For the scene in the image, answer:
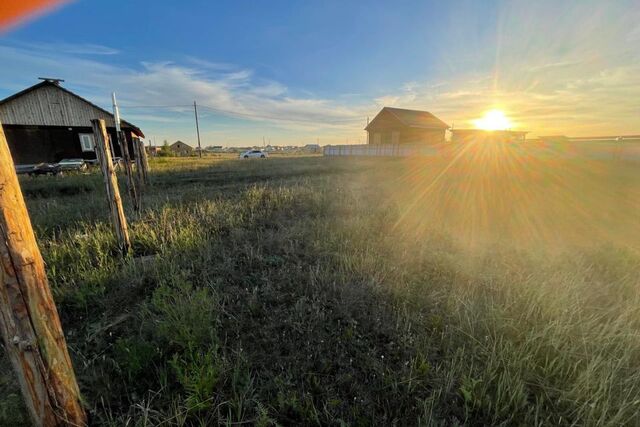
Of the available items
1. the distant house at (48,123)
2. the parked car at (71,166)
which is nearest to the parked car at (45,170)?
the parked car at (71,166)

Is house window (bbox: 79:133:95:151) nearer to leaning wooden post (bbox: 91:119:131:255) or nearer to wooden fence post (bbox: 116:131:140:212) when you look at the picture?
wooden fence post (bbox: 116:131:140:212)

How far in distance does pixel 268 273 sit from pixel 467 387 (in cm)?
248

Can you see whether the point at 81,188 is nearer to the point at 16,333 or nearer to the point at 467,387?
the point at 16,333

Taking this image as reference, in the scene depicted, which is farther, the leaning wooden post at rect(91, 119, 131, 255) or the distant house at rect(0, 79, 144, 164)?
the distant house at rect(0, 79, 144, 164)

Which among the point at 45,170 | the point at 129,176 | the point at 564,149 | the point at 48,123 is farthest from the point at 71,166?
the point at 564,149

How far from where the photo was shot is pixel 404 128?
95.7 feet

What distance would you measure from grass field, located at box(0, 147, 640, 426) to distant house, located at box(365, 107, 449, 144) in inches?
1009

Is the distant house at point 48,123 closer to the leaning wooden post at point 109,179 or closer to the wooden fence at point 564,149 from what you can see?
the leaning wooden post at point 109,179

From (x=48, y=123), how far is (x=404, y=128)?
1187 inches

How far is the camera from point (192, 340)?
7.45ft

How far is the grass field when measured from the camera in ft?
6.14

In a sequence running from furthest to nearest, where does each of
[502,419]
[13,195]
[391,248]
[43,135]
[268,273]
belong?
[43,135]
[391,248]
[268,273]
[502,419]
[13,195]

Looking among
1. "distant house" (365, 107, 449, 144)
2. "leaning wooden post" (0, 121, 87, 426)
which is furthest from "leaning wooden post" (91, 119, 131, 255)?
"distant house" (365, 107, 449, 144)

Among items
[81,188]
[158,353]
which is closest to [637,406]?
[158,353]
